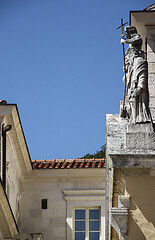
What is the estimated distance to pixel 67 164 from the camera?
79.9 ft

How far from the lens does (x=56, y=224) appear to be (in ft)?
78.2

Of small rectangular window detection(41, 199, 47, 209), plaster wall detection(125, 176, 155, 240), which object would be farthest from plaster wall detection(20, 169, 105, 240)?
plaster wall detection(125, 176, 155, 240)

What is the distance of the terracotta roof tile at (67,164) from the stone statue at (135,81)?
11965 millimetres

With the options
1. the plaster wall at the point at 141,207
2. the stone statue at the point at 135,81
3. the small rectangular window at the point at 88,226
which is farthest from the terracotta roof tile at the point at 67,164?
the plaster wall at the point at 141,207

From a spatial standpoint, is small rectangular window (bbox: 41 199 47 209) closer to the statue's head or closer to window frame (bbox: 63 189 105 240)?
window frame (bbox: 63 189 105 240)

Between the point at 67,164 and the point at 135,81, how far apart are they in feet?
42.7

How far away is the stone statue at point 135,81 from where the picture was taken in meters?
11.3

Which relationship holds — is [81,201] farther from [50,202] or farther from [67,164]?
[67,164]

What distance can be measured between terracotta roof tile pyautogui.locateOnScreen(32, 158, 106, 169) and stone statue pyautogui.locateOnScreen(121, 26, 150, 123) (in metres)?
12.0

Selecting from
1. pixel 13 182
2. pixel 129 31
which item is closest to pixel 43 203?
pixel 13 182

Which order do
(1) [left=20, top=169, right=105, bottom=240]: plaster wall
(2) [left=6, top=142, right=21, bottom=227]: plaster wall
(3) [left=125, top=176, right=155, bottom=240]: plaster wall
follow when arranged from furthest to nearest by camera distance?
1. (1) [left=20, top=169, right=105, bottom=240]: plaster wall
2. (2) [left=6, top=142, right=21, bottom=227]: plaster wall
3. (3) [left=125, top=176, right=155, bottom=240]: plaster wall

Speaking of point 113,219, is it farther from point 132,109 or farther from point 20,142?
point 20,142

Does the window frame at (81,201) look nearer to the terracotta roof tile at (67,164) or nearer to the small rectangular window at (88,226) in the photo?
the small rectangular window at (88,226)

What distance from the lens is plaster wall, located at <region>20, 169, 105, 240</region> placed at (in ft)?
78.1
